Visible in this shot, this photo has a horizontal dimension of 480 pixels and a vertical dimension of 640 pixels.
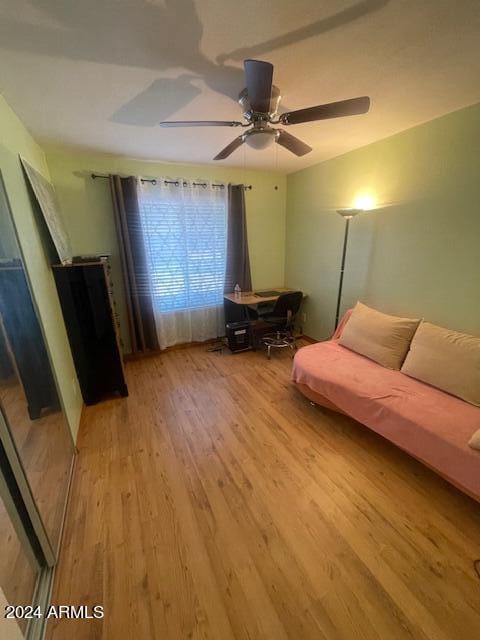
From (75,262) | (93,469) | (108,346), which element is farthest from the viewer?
(108,346)

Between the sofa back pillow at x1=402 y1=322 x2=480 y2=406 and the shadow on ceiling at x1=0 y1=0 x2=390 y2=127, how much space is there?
Answer: 2000 millimetres

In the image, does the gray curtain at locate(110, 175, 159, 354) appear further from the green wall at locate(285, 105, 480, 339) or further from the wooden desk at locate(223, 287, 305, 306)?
the green wall at locate(285, 105, 480, 339)

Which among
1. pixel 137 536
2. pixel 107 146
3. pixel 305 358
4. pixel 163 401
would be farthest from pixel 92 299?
pixel 305 358

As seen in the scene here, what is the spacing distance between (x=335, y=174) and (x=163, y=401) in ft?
A: 10.8

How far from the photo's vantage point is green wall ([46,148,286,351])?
268 centimetres

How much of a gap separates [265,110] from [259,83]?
0.76ft

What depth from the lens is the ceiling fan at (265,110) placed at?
111 cm

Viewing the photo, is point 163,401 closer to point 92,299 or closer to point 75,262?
point 92,299

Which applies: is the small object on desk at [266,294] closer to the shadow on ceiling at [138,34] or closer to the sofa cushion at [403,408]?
the sofa cushion at [403,408]

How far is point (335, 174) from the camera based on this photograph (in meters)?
2.98

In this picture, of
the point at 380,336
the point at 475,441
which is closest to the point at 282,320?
the point at 380,336

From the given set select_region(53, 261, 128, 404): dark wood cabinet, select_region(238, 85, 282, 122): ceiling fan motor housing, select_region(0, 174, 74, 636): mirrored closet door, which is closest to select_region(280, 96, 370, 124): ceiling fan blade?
select_region(238, 85, 282, 122): ceiling fan motor housing

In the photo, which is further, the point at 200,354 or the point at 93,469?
the point at 200,354

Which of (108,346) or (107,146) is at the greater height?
(107,146)
